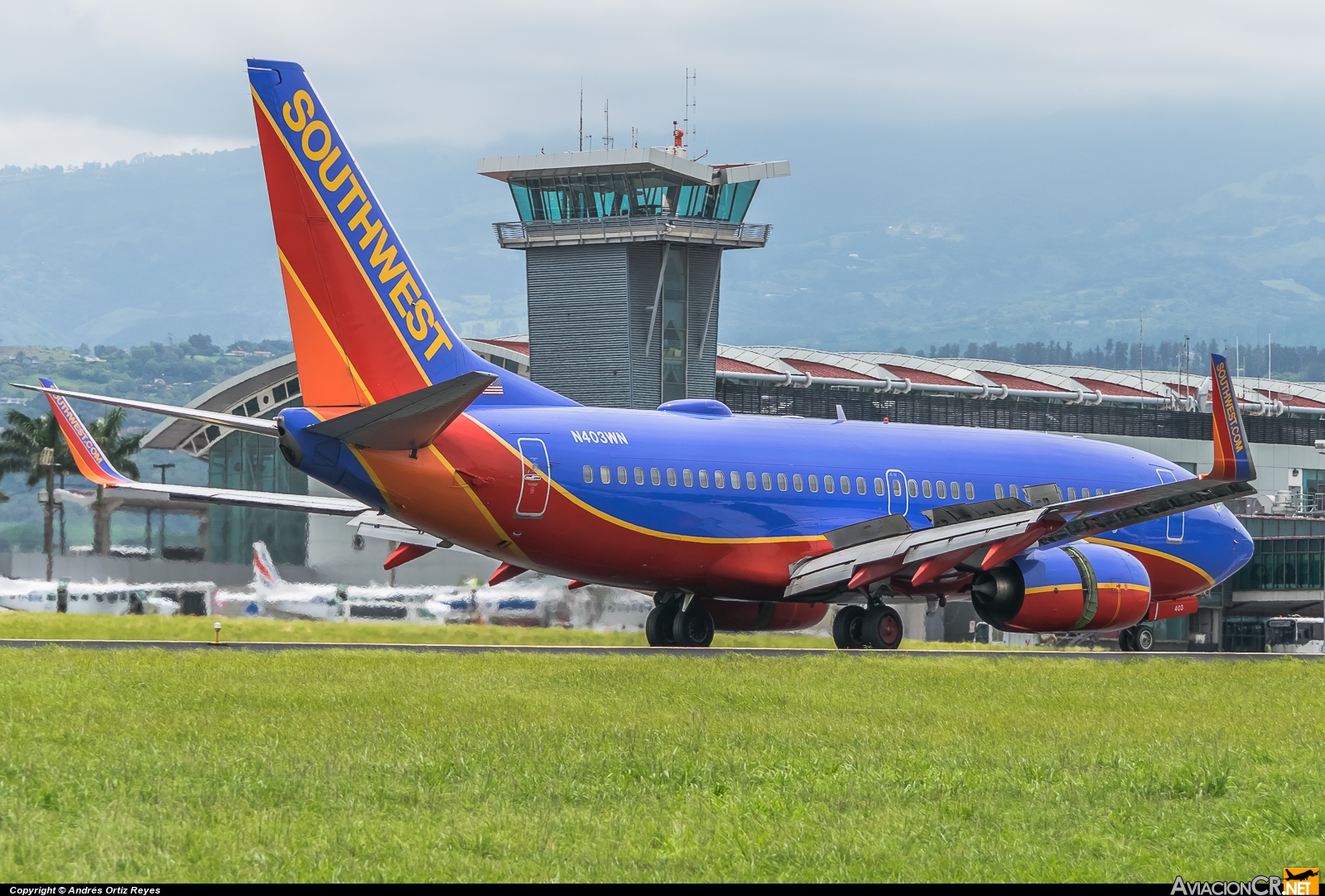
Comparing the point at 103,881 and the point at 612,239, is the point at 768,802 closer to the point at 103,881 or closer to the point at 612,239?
the point at 103,881

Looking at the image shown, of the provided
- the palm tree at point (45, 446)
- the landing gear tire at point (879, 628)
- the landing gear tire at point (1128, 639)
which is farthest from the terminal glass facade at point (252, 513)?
the landing gear tire at point (1128, 639)

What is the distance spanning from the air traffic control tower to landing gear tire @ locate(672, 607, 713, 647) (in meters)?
34.2

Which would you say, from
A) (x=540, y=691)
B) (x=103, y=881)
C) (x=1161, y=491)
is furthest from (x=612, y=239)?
(x=103, y=881)

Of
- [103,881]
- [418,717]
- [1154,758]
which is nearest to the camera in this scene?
[103,881]

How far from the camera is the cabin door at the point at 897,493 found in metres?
28.7

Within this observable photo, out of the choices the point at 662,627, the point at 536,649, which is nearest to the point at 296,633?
the point at 536,649

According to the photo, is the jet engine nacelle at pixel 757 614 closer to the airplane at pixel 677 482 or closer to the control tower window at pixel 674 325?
the airplane at pixel 677 482

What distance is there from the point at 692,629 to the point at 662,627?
1.81ft

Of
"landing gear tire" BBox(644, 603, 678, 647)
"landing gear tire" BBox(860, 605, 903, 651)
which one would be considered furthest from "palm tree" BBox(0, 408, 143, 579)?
"landing gear tire" BBox(860, 605, 903, 651)

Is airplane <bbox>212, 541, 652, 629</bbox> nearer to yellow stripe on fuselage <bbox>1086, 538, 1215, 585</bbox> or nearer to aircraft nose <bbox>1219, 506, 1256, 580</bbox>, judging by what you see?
yellow stripe on fuselage <bbox>1086, 538, 1215, 585</bbox>

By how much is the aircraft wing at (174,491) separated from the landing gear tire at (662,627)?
18.7ft

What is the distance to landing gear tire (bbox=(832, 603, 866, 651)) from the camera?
2770cm

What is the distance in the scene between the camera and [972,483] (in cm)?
2961

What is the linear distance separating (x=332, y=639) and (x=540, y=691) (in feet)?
39.3
